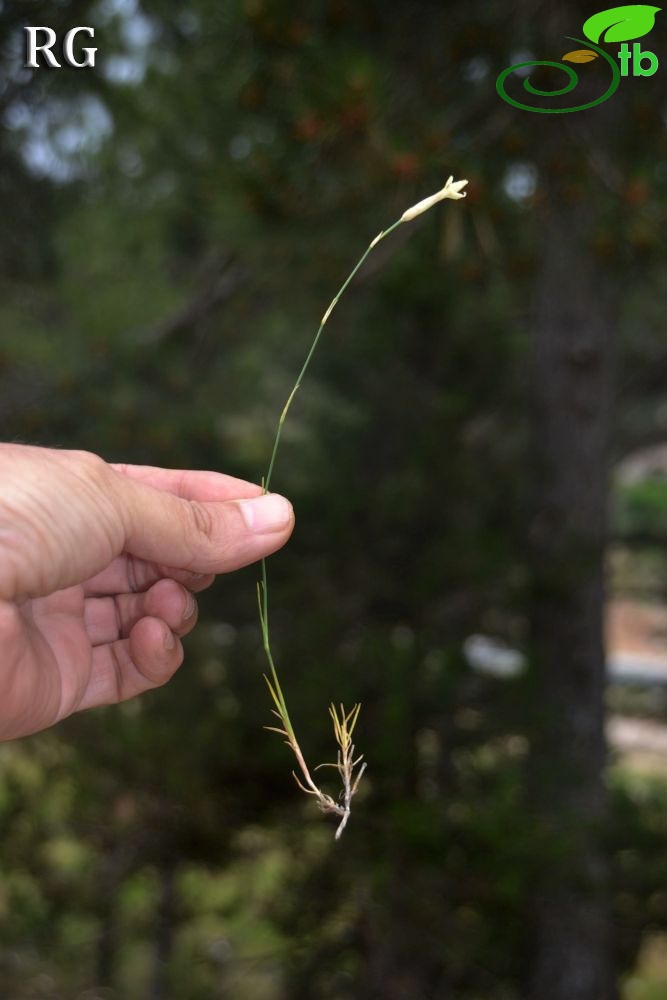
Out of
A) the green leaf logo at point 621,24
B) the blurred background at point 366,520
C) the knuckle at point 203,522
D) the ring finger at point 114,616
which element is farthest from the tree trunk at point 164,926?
the green leaf logo at point 621,24

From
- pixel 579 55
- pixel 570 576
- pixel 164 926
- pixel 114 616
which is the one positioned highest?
pixel 579 55

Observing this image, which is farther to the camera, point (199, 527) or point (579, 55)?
point (579, 55)

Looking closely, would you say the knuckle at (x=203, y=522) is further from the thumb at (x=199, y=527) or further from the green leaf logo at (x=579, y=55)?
the green leaf logo at (x=579, y=55)

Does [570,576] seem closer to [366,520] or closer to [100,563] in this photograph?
[366,520]

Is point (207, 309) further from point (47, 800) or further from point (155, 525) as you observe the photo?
point (155, 525)

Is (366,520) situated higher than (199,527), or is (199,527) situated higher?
(199,527)

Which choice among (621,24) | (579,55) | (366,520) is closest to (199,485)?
(579,55)

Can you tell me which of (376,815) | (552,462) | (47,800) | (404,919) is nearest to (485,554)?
(552,462)
